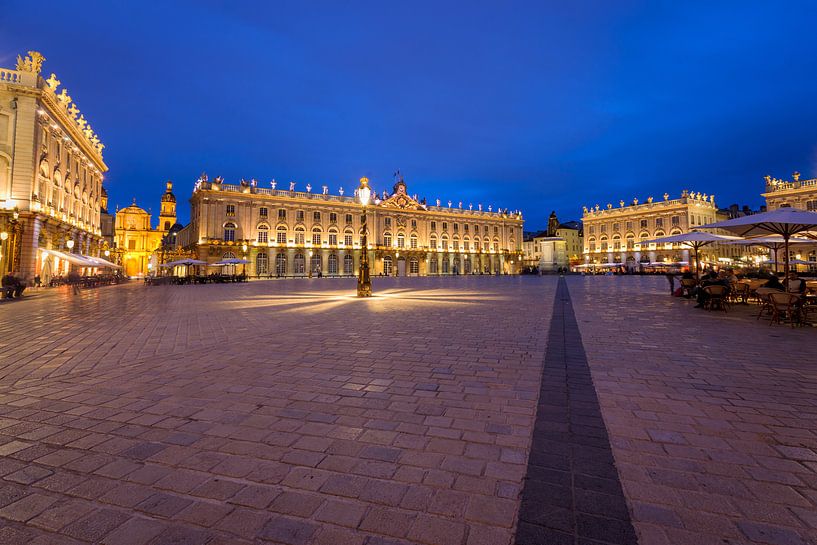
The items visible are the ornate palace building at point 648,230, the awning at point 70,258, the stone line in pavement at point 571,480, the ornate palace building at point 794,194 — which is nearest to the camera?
the stone line in pavement at point 571,480

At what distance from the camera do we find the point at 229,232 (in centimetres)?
4872

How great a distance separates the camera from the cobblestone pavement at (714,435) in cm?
180

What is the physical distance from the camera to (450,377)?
13.7ft

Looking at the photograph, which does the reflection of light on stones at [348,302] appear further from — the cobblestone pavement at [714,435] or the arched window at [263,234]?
the arched window at [263,234]

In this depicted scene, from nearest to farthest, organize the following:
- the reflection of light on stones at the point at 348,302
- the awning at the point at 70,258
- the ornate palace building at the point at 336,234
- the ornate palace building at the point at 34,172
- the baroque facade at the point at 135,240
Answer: the reflection of light on stones at the point at 348,302 < the ornate palace building at the point at 34,172 < the awning at the point at 70,258 < the ornate palace building at the point at 336,234 < the baroque facade at the point at 135,240

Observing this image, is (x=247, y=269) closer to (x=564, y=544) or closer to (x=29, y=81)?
(x=29, y=81)

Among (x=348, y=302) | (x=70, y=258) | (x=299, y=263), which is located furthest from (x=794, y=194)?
(x=70, y=258)

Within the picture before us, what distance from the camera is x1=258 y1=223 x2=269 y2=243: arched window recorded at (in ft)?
166

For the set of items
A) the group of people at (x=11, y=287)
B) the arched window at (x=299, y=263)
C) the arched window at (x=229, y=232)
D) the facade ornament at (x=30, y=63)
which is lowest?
the group of people at (x=11, y=287)

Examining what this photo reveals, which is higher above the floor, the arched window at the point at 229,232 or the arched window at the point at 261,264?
the arched window at the point at 229,232

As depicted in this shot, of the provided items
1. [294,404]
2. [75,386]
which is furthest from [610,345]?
[75,386]

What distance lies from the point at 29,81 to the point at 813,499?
34.6 m

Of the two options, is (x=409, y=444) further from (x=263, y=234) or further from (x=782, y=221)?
(x=263, y=234)

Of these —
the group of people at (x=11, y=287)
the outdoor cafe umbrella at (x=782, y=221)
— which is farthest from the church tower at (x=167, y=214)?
the outdoor cafe umbrella at (x=782, y=221)
